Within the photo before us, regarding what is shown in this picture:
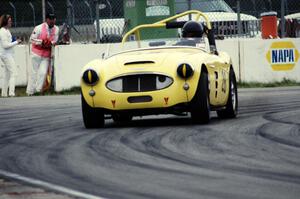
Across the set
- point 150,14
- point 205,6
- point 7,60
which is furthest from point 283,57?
point 7,60

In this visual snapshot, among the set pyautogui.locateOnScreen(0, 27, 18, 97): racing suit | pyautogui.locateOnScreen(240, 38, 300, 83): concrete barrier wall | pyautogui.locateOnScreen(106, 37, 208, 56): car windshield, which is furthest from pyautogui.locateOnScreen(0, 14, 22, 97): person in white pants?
pyautogui.locateOnScreen(106, 37, 208, 56): car windshield

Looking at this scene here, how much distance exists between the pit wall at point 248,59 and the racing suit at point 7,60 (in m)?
0.91

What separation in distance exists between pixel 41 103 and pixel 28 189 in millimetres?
11901

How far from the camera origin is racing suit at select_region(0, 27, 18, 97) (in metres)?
22.5

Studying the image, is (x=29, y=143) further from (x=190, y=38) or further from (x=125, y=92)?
(x=190, y=38)

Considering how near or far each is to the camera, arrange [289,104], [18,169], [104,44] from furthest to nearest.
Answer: [104,44] → [289,104] → [18,169]

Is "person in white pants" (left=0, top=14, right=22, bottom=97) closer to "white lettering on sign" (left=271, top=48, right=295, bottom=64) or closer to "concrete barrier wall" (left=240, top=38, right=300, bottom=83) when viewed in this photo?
"concrete barrier wall" (left=240, top=38, right=300, bottom=83)

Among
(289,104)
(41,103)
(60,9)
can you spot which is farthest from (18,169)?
(60,9)

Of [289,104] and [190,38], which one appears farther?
[289,104]

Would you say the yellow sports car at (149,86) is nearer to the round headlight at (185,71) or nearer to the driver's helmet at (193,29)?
the round headlight at (185,71)

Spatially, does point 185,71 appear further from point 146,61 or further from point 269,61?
point 269,61

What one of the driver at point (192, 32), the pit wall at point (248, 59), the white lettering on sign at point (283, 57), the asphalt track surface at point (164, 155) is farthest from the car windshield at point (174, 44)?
the white lettering on sign at point (283, 57)

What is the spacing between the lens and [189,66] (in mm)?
11930

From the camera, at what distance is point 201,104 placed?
39.1 ft
